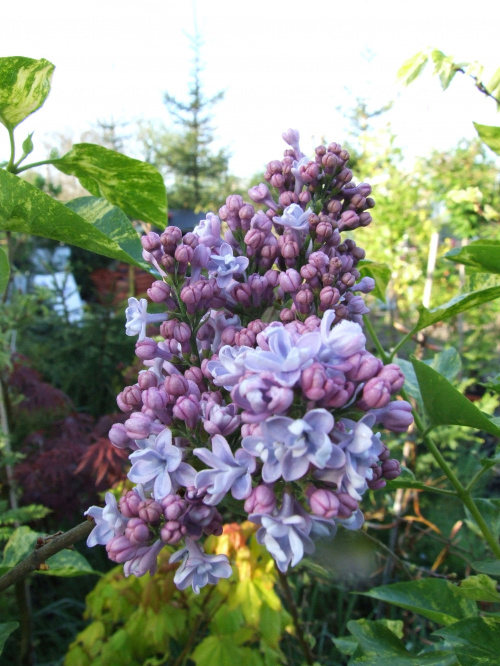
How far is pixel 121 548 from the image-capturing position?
502 mm

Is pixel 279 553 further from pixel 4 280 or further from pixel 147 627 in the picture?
pixel 147 627

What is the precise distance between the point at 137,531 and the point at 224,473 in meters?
0.11

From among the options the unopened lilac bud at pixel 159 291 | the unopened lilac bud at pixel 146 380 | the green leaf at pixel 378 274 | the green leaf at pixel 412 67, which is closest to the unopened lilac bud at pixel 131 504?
the unopened lilac bud at pixel 146 380

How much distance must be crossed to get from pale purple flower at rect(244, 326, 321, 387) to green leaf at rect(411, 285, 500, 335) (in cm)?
32

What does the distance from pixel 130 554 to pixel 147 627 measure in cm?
89

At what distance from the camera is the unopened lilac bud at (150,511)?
0.48m

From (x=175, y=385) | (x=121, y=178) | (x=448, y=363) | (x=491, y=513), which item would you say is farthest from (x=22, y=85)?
(x=491, y=513)

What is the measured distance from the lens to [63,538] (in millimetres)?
523

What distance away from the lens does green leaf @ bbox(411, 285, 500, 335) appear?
65 centimetres

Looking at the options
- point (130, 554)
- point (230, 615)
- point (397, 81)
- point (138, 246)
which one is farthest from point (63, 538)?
point (397, 81)

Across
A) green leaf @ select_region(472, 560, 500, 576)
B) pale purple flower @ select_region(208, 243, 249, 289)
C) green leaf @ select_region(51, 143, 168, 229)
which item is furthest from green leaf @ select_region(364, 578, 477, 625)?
green leaf @ select_region(51, 143, 168, 229)

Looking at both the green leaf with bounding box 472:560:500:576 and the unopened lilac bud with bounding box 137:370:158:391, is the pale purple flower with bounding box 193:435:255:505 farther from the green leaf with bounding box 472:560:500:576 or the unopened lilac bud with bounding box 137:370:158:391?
the green leaf with bounding box 472:560:500:576

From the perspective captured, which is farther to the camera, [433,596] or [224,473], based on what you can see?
[433,596]

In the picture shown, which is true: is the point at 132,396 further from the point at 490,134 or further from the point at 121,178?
the point at 490,134
